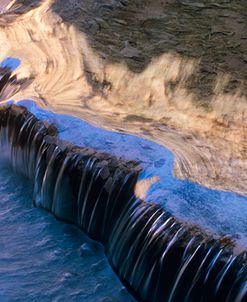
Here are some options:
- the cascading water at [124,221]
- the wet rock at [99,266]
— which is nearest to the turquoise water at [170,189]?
the cascading water at [124,221]

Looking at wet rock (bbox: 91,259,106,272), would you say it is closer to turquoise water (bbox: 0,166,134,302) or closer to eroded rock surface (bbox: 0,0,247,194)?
turquoise water (bbox: 0,166,134,302)

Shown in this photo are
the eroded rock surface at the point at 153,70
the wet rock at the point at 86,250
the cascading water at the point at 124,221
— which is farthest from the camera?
the eroded rock surface at the point at 153,70

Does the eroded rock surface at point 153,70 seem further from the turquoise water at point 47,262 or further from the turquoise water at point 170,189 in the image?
the turquoise water at point 47,262

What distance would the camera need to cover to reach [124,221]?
161 inches

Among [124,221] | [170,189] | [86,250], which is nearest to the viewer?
[170,189]

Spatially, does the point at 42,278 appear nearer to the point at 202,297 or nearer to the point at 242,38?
the point at 202,297

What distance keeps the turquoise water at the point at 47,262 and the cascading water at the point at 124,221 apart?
0.08 metres

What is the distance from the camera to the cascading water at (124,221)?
11.4ft

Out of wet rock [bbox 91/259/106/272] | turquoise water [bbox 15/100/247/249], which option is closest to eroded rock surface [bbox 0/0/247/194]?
turquoise water [bbox 15/100/247/249]

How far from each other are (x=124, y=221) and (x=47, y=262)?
24.9 inches

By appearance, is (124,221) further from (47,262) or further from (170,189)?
(47,262)

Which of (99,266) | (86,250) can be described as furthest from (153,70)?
(99,266)

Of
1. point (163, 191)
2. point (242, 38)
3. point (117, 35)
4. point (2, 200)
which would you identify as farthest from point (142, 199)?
point (117, 35)

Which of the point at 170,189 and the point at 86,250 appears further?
the point at 86,250
